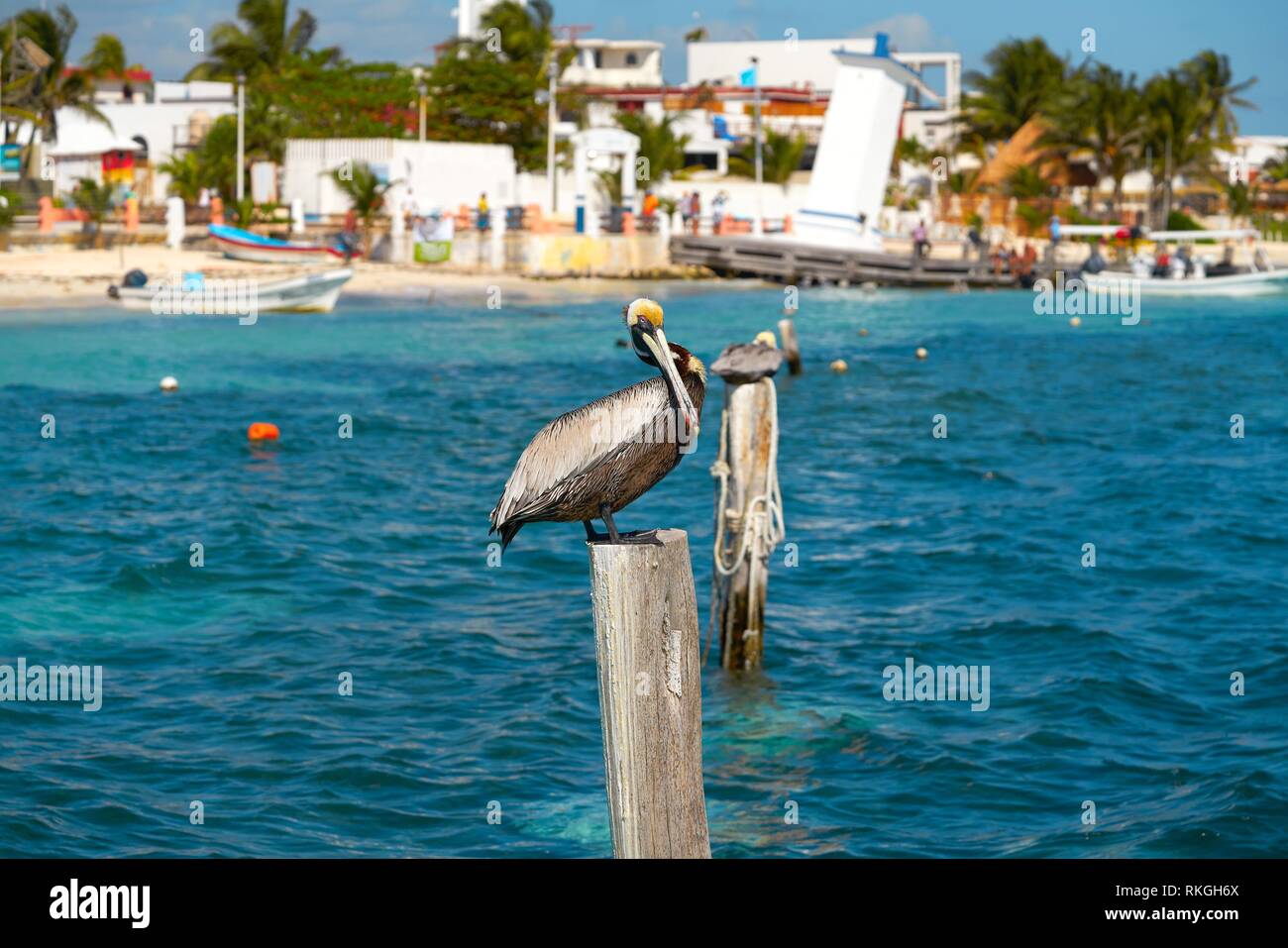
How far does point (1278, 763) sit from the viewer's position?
11.9m

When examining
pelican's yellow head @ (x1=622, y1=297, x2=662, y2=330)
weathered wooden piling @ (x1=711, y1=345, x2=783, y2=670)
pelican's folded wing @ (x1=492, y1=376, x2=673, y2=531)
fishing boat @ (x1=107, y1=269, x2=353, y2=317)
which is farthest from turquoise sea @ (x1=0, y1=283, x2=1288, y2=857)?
fishing boat @ (x1=107, y1=269, x2=353, y2=317)

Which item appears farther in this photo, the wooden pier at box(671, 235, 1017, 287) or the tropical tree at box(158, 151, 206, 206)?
the wooden pier at box(671, 235, 1017, 287)

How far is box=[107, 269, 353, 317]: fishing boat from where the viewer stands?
39781mm

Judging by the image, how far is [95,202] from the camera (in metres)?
45.9

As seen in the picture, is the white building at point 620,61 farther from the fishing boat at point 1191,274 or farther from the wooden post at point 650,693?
the wooden post at point 650,693

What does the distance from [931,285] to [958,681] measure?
137 ft

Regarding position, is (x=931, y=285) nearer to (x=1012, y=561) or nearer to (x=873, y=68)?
(x=873, y=68)

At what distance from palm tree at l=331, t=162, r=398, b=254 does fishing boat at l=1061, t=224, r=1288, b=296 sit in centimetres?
2314

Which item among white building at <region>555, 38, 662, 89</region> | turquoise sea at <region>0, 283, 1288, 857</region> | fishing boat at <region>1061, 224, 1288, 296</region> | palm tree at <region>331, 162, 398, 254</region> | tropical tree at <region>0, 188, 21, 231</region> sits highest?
white building at <region>555, 38, 662, 89</region>

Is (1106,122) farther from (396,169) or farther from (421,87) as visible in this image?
(396,169)

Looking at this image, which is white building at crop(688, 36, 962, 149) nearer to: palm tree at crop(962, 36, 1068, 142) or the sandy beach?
palm tree at crop(962, 36, 1068, 142)

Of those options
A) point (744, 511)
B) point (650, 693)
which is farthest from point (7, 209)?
point (650, 693)

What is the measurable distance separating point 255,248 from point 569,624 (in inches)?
1274
